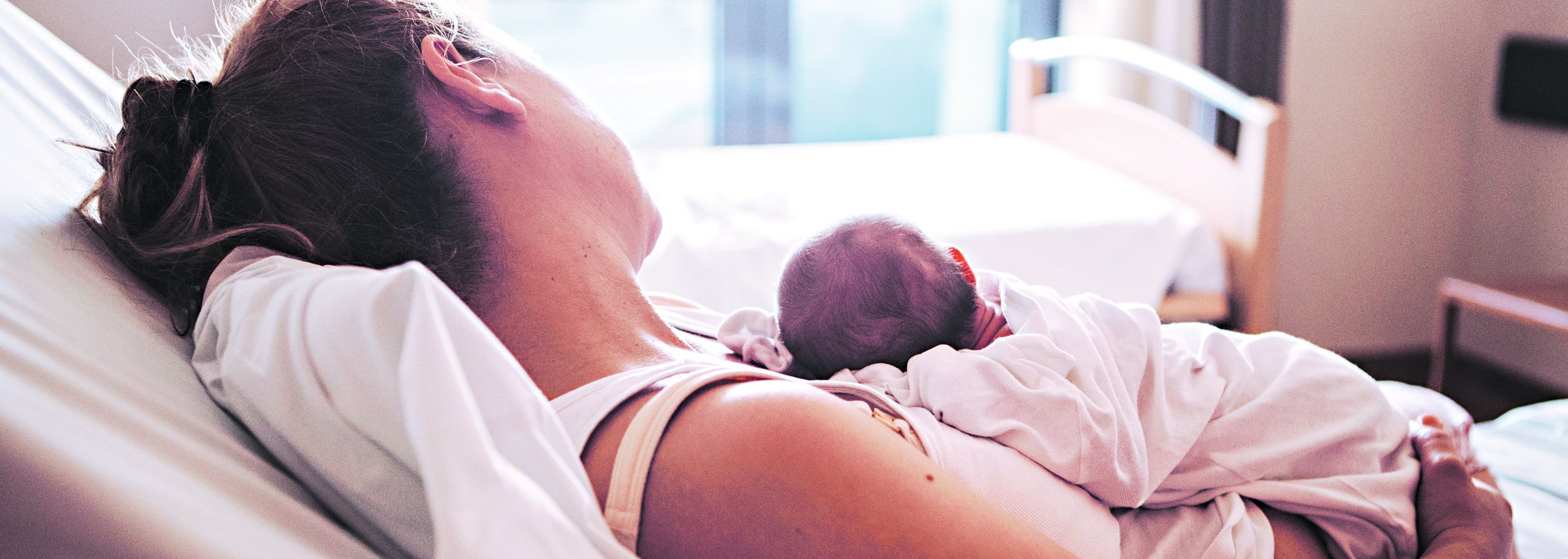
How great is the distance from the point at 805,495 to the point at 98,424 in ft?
1.24

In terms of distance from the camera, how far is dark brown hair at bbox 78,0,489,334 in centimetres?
80

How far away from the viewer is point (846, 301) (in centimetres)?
97

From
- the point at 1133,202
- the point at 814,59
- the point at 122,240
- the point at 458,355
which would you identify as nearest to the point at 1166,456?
the point at 458,355

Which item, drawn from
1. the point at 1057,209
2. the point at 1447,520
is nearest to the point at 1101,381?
the point at 1447,520

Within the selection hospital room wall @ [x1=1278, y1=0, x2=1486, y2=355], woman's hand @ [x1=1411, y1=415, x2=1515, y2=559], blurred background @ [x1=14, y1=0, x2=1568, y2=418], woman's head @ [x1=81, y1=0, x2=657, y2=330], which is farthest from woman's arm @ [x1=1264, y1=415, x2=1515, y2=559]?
hospital room wall @ [x1=1278, y1=0, x2=1486, y2=355]

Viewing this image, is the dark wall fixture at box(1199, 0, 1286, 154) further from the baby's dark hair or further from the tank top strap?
the tank top strap

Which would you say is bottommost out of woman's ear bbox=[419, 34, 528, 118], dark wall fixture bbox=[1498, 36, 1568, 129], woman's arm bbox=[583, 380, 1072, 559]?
woman's arm bbox=[583, 380, 1072, 559]

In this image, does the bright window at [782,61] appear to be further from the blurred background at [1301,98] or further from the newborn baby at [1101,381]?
the newborn baby at [1101,381]

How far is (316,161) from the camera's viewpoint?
0.80 metres

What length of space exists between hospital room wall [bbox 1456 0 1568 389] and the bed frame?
2.81 feet

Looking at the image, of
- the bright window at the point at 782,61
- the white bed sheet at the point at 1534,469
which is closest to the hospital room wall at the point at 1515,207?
the bright window at the point at 782,61

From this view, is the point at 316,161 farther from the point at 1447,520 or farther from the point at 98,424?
the point at 1447,520

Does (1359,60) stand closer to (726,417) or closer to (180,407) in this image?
(726,417)

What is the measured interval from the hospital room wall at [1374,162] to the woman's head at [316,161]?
3241 millimetres
